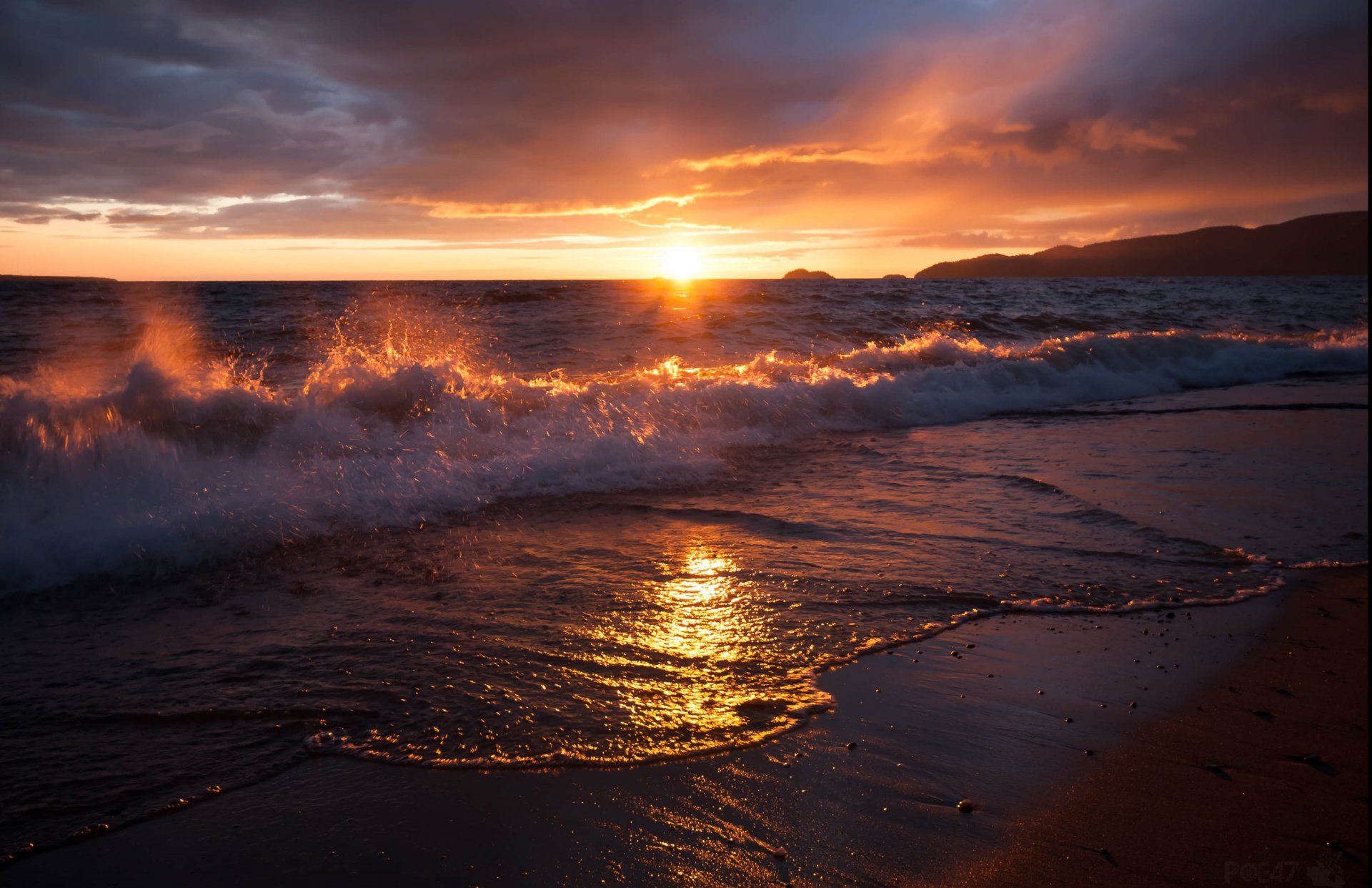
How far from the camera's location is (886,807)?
2527mm

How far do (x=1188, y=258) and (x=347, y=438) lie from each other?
121485mm

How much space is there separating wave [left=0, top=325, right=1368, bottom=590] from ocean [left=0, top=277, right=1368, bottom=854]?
0.04m

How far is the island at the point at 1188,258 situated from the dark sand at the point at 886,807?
74.6 meters

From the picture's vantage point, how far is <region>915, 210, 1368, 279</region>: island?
7588 cm

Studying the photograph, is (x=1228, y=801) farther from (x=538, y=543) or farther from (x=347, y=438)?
(x=347, y=438)

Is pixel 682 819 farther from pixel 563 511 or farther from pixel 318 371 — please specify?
pixel 318 371

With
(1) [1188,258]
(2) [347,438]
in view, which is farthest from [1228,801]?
(1) [1188,258]

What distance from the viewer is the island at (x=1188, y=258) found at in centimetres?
7588

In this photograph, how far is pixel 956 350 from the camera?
48.0ft

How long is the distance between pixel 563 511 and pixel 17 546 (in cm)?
350

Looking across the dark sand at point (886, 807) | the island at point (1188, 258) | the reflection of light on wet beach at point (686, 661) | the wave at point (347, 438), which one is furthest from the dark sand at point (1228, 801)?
the island at point (1188, 258)

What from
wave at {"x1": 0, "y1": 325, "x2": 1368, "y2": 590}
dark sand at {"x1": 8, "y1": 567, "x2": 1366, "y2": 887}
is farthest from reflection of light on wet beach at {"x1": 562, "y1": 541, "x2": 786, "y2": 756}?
wave at {"x1": 0, "y1": 325, "x2": 1368, "y2": 590}

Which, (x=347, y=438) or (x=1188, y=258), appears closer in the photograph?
(x=347, y=438)

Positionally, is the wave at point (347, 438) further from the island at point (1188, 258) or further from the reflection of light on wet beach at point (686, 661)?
the island at point (1188, 258)
